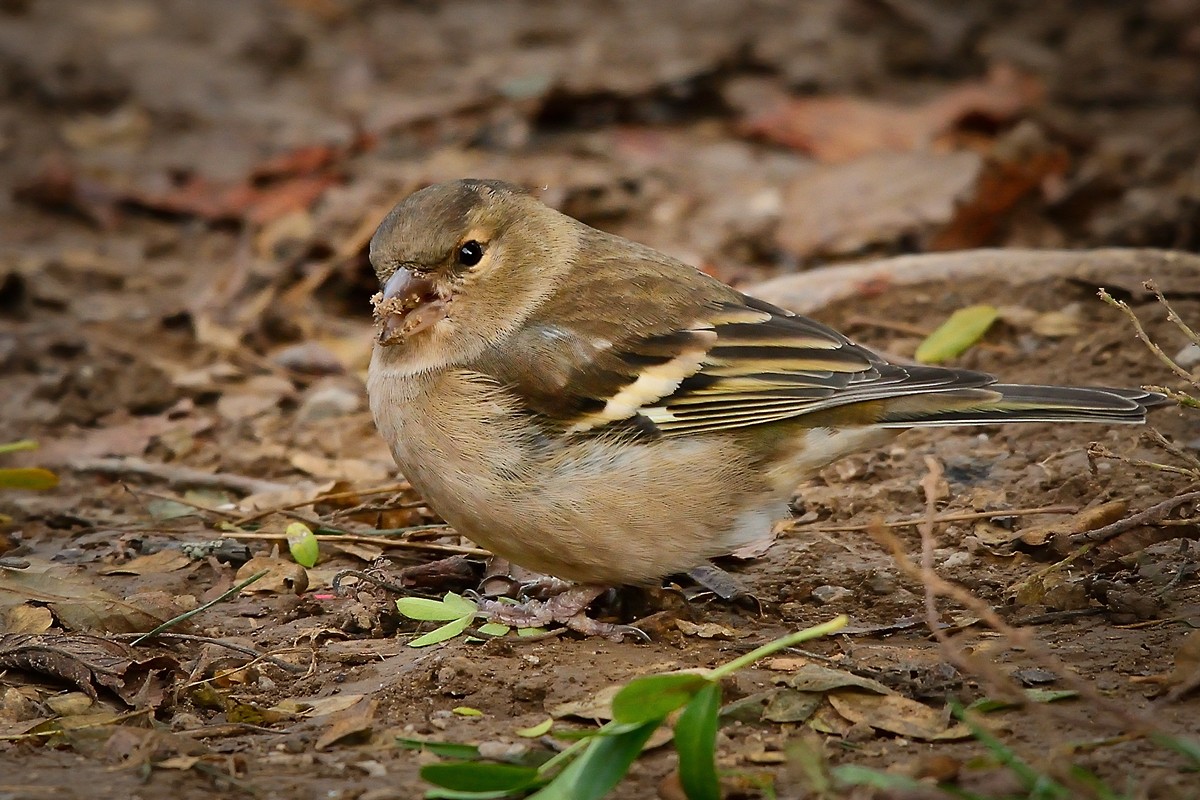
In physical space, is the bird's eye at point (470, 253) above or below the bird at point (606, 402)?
above

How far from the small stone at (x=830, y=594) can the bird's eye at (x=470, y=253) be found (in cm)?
168

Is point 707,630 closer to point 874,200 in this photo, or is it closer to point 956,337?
point 956,337

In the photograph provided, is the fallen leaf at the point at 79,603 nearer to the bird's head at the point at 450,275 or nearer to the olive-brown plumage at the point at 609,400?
the olive-brown plumage at the point at 609,400

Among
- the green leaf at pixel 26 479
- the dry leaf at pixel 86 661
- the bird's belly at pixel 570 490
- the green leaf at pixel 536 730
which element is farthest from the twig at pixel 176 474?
the green leaf at pixel 536 730

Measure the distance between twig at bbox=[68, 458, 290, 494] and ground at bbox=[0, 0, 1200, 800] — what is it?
2 cm

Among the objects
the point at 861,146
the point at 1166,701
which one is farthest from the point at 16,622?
the point at 861,146

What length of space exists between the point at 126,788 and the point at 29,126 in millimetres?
8109

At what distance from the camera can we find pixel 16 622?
4.67 meters

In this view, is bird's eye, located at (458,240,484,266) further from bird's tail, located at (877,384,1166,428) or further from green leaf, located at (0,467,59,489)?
green leaf, located at (0,467,59,489)

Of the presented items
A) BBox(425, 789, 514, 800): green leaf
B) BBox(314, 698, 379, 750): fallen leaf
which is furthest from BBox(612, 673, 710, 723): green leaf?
BBox(314, 698, 379, 750): fallen leaf

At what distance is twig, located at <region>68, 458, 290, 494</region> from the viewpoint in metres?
6.10

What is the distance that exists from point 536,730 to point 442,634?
799mm

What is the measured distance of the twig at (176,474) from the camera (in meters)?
6.10

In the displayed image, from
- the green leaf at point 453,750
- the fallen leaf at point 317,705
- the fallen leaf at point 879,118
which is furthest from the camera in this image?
the fallen leaf at point 879,118
